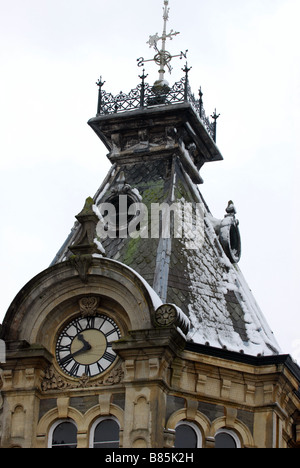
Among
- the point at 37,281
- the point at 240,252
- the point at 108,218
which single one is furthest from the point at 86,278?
the point at 240,252

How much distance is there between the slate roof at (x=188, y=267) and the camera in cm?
3819

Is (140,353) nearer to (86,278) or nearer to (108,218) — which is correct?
(86,278)

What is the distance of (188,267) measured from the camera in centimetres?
3934

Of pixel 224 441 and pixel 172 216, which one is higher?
pixel 172 216

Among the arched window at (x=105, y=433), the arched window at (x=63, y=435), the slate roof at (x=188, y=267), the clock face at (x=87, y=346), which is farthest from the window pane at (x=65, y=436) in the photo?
the slate roof at (x=188, y=267)

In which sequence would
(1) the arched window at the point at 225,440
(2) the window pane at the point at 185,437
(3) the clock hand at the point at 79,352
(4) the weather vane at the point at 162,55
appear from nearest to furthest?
(2) the window pane at the point at 185,437, (1) the arched window at the point at 225,440, (3) the clock hand at the point at 79,352, (4) the weather vane at the point at 162,55

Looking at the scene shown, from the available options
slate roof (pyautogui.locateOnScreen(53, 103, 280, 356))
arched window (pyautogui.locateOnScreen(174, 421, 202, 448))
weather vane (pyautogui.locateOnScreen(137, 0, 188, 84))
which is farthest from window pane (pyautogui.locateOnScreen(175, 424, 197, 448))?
weather vane (pyautogui.locateOnScreen(137, 0, 188, 84))

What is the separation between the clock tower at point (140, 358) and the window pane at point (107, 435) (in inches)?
1.4

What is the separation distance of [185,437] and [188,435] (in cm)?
11

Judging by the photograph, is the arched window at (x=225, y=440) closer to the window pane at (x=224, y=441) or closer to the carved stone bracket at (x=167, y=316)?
the window pane at (x=224, y=441)

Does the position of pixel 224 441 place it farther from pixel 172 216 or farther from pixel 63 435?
pixel 172 216

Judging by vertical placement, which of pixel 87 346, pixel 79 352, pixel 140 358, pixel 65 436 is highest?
pixel 87 346

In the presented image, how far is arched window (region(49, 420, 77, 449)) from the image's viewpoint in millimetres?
36438

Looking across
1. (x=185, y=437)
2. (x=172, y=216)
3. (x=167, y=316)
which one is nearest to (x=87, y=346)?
(x=167, y=316)
